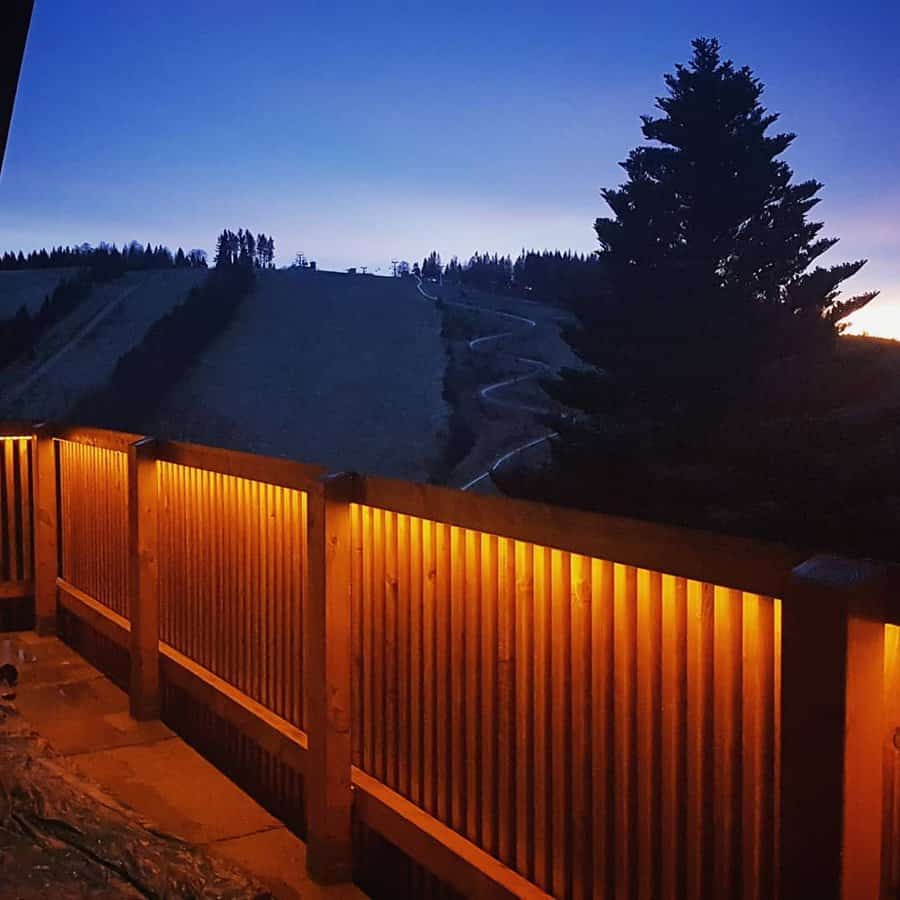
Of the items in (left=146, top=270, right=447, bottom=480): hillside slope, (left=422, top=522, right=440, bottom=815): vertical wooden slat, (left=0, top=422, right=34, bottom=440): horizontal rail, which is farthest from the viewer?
(left=146, top=270, right=447, bottom=480): hillside slope

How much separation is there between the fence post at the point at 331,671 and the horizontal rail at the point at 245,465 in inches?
5.6

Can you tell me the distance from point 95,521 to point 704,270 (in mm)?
25274

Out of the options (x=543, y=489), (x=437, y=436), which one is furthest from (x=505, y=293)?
(x=543, y=489)

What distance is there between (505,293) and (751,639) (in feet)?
290

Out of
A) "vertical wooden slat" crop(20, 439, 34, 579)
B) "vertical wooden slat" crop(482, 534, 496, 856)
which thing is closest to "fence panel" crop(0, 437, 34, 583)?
"vertical wooden slat" crop(20, 439, 34, 579)

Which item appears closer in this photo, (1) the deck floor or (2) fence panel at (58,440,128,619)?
(1) the deck floor

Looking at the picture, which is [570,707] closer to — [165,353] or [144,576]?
[144,576]

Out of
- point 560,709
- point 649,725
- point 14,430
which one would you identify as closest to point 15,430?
point 14,430

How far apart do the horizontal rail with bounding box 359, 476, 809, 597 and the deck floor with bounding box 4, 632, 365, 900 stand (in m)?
1.57

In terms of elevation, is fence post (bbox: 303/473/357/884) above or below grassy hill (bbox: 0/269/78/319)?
below

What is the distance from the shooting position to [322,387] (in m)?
50.5

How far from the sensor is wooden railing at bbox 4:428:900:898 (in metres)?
2.03

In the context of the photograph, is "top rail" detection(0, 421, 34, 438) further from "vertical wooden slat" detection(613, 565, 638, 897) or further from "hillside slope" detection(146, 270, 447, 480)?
"hillside slope" detection(146, 270, 447, 480)

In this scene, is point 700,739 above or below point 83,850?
above
